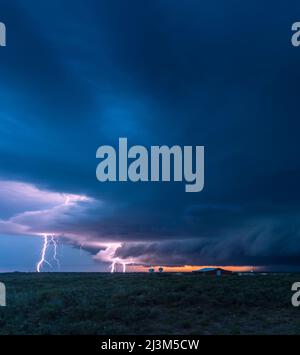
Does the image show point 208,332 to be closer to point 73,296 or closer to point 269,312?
point 269,312

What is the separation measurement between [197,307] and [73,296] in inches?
332

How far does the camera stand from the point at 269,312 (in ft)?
80.1

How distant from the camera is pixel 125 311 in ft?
77.0

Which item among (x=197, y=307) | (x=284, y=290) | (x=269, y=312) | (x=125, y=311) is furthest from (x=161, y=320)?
(x=284, y=290)

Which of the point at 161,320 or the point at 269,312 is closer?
the point at 161,320

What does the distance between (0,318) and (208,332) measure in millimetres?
10879
